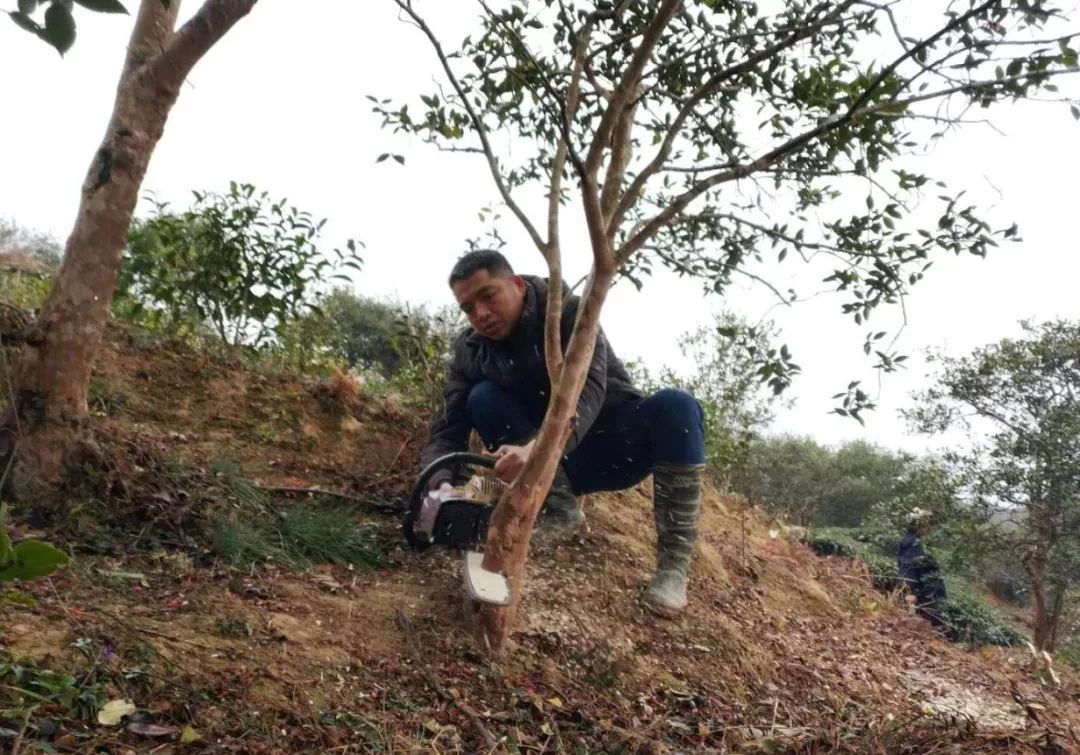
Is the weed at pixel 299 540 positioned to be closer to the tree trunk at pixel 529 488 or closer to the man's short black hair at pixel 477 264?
the tree trunk at pixel 529 488

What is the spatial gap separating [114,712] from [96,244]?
1.61 m

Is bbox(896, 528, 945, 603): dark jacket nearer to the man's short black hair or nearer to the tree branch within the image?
the man's short black hair

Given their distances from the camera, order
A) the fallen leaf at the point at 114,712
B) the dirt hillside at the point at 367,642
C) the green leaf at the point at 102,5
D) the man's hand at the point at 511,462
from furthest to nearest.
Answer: the man's hand at the point at 511,462 < the dirt hillside at the point at 367,642 < the fallen leaf at the point at 114,712 < the green leaf at the point at 102,5

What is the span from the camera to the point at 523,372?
127 inches

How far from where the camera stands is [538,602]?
112 inches

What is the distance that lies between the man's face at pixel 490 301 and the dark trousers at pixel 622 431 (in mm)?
303

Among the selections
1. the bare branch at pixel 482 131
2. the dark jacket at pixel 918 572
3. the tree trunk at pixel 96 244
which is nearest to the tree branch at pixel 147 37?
the tree trunk at pixel 96 244

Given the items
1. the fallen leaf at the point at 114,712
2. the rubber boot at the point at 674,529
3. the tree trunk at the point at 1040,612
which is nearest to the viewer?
the fallen leaf at the point at 114,712

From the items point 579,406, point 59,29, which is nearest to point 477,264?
point 579,406

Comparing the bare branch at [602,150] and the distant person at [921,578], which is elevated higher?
the bare branch at [602,150]

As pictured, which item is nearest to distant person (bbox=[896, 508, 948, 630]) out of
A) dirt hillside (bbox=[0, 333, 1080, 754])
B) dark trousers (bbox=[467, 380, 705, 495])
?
dirt hillside (bbox=[0, 333, 1080, 754])

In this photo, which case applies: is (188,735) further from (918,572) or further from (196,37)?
(918,572)

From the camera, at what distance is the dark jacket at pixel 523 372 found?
3.05 meters

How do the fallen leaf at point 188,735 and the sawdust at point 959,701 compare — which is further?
the sawdust at point 959,701
